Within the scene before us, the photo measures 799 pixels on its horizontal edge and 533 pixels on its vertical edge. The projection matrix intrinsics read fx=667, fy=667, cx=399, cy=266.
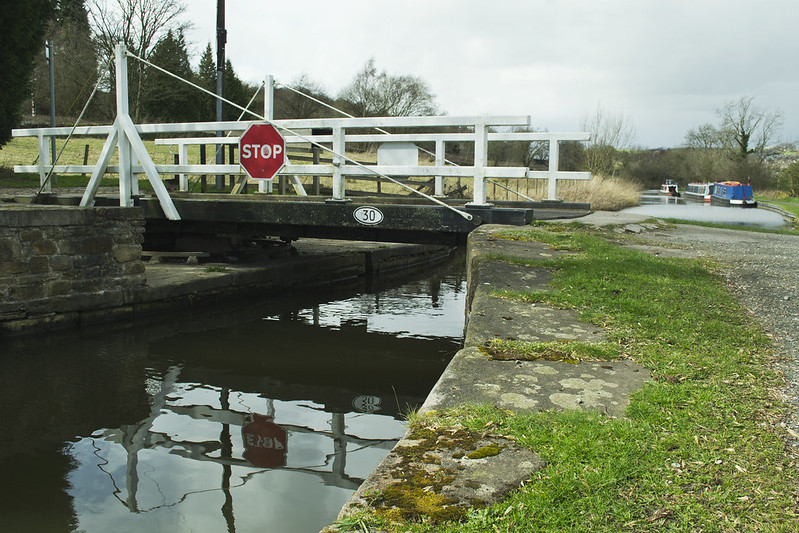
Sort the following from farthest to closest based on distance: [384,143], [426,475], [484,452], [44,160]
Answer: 1. [44,160]
2. [384,143]
3. [484,452]
4. [426,475]

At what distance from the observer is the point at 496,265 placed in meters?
6.15

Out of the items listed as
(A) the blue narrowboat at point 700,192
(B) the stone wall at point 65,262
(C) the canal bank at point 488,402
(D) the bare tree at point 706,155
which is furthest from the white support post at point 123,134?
(D) the bare tree at point 706,155

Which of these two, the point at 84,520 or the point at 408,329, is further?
the point at 408,329

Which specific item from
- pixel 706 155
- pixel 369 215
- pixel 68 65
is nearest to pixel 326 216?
pixel 369 215

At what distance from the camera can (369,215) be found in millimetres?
8547

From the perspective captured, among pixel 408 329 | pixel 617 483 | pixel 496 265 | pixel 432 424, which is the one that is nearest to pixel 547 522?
pixel 617 483

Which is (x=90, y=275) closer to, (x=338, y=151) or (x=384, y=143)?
(x=338, y=151)

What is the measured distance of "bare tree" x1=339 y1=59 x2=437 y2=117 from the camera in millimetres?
50344

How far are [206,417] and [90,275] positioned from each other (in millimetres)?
→ 4231

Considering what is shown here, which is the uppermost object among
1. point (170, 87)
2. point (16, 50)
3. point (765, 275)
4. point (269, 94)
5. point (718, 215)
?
point (170, 87)

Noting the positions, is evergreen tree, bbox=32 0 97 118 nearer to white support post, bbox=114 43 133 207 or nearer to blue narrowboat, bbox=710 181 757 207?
white support post, bbox=114 43 133 207

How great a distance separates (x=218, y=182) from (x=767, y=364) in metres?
13.4

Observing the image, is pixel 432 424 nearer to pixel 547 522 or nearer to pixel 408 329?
pixel 547 522

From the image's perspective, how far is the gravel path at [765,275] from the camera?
3658 mm
